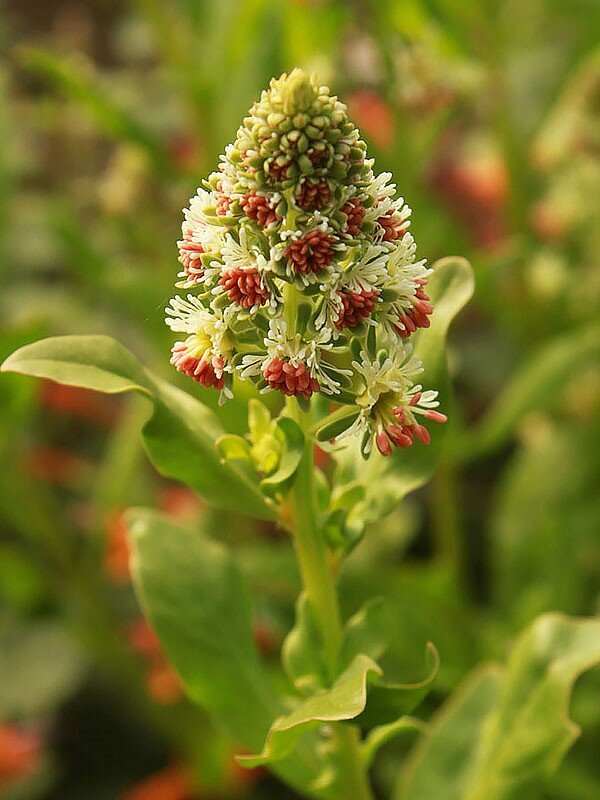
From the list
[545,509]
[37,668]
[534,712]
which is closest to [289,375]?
[534,712]

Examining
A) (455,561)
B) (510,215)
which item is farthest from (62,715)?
(510,215)

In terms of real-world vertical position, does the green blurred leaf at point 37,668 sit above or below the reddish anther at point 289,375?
below

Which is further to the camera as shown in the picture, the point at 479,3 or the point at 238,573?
the point at 479,3

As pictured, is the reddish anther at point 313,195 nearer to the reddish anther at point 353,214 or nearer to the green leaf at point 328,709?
the reddish anther at point 353,214

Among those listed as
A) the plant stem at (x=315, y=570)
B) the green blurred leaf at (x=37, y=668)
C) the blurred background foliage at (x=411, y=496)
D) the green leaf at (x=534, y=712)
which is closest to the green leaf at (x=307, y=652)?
the plant stem at (x=315, y=570)

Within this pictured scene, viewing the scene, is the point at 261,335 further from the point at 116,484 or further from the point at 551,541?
the point at 116,484

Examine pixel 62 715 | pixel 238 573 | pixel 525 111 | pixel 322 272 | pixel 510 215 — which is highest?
pixel 525 111
